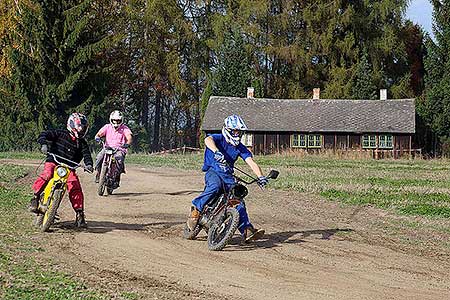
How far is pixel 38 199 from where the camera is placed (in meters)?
12.3

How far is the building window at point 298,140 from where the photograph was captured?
58.1 meters

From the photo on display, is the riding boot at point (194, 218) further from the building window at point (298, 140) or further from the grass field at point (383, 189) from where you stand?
Answer: the building window at point (298, 140)

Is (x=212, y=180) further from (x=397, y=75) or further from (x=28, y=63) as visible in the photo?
(x=397, y=75)

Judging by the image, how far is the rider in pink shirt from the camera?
1809 centimetres

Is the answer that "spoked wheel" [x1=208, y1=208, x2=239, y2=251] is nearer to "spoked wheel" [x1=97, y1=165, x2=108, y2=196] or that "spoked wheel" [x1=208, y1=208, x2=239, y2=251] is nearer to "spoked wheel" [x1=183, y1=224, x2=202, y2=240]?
"spoked wheel" [x1=183, y1=224, x2=202, y2=240]

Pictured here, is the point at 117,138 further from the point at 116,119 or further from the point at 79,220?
the point at 79,220

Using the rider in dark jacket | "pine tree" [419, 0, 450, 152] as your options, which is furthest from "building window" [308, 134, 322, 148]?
the rider in dark jacket

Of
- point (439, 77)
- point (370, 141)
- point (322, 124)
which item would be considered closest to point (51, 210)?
point (322, 124)

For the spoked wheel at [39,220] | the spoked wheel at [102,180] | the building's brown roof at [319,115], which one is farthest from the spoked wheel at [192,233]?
the building's brown roof at [319,115]

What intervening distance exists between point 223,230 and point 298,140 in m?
47.5

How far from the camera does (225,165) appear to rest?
11594mm

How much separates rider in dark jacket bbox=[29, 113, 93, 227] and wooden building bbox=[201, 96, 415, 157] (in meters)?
44.9

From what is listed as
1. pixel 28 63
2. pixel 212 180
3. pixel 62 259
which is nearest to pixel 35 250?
pixel 62 259

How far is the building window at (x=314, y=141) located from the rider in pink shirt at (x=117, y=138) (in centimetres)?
4049
